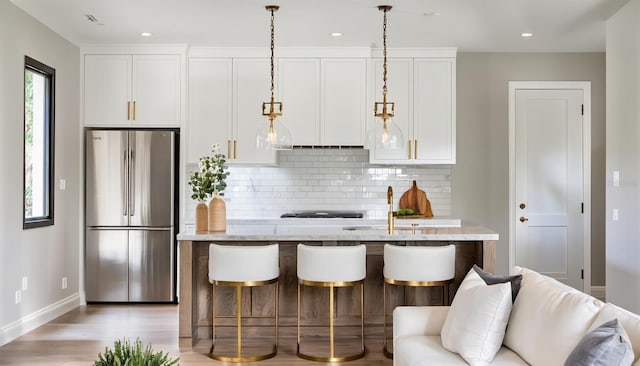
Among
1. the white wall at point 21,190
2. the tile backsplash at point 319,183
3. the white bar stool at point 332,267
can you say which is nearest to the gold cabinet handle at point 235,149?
the tile backsplash at point 319,183

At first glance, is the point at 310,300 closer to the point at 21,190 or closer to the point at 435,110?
the point at 21,190

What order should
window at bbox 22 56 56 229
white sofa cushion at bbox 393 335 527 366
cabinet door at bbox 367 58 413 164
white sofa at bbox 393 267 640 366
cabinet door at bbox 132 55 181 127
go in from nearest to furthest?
white sofa at bbox 393 267 640 366
white sofa cushion at bbox 393 335 527 366
window at bbox 22 56 56 229
cabinet door at bbox 132 55 181 127
cabinet door at bbox 367 58 413 164

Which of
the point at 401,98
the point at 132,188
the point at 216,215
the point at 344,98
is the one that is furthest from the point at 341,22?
the point at 132,188

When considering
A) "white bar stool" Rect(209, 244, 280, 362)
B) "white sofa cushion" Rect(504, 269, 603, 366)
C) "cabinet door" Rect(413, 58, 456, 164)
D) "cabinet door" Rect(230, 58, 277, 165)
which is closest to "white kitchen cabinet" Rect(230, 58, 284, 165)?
"cabinet door" Rect(230, 58, 277, 165)

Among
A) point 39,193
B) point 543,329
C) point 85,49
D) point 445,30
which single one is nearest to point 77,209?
point 39,193

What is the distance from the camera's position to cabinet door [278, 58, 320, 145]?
21.5 ft

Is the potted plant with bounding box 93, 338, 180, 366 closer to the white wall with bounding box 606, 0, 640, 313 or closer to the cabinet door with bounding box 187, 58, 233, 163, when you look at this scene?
the white wall with bounding box 606, 0, 640, 313

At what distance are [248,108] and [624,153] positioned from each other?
362cm

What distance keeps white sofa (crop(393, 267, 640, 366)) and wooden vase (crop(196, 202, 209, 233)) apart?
76.0 inches

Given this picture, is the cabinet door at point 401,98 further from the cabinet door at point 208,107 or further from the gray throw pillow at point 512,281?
the gray throw pillow at point 512,281

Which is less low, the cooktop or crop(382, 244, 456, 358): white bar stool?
the cooktop

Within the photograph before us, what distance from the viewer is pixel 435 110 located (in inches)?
258

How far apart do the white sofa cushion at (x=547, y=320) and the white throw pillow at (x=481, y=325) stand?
0.28ft

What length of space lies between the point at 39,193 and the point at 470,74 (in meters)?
4.54
